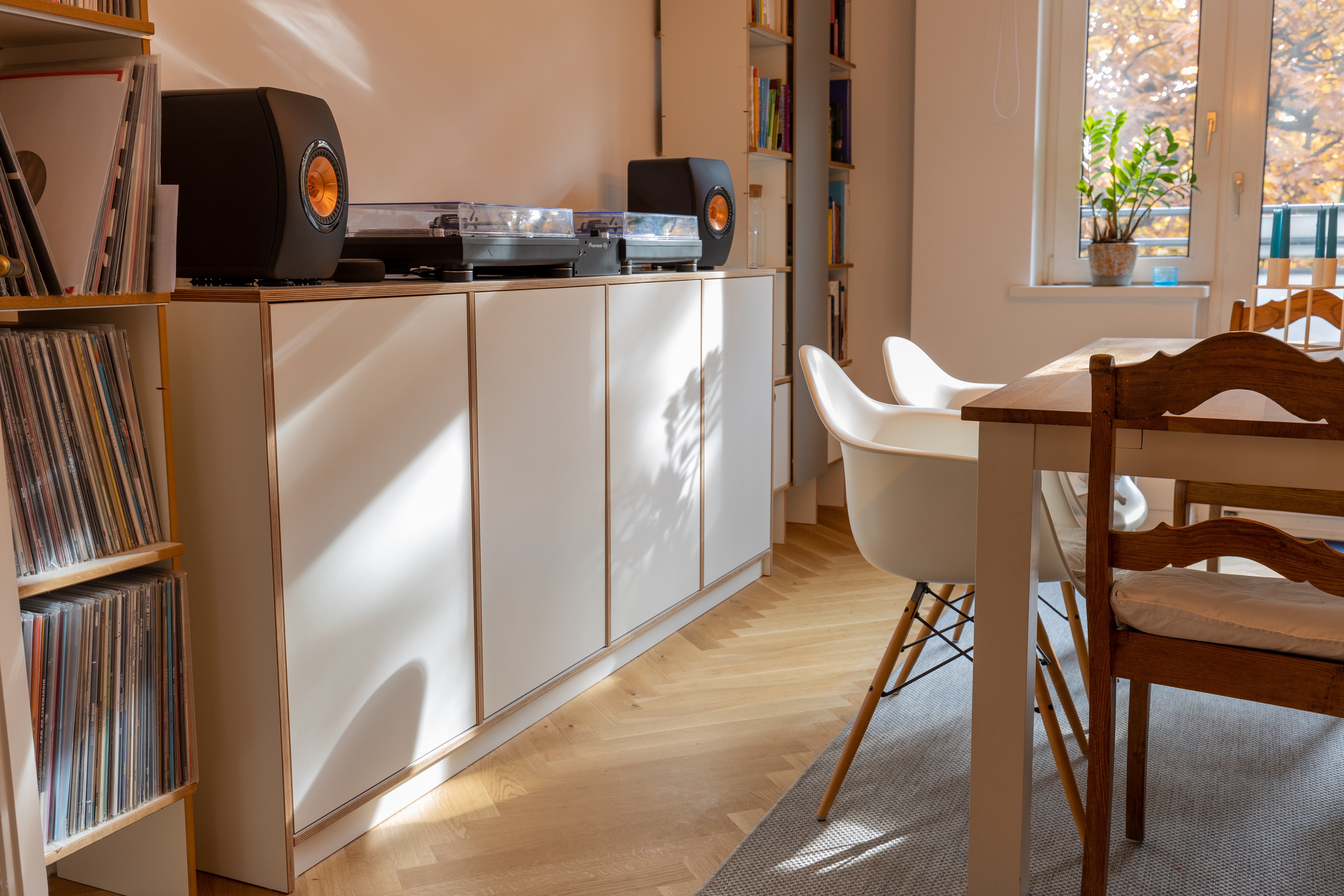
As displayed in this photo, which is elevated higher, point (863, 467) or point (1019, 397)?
point (1019, 397)

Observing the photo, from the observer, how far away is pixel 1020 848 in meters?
1.60

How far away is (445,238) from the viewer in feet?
6.59

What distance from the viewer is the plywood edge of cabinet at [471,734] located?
1772 mm

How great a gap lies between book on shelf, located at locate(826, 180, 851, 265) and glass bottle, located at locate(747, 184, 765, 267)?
55cm

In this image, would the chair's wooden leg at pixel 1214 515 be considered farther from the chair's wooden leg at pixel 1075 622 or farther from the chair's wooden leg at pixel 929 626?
the chair's wooden leg at pixel 929 626

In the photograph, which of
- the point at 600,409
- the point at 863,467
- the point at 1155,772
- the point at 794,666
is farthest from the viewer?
the point at 794,666


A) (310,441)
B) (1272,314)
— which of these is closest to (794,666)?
(310,441)

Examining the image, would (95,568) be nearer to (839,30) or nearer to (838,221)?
(838,221)

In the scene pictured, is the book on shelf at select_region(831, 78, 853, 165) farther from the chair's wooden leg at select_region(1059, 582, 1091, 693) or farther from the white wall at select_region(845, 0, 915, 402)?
the chair's wooden leg at select_region(1059, 582, 1091, 693)

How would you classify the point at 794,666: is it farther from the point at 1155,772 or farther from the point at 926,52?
the point at 926,52

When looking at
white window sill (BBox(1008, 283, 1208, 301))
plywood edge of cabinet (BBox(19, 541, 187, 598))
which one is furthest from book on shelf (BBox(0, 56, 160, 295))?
white window sill (BBox(1008, 283, 1208, 301))

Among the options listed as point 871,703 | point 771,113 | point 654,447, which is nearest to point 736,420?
point 654,447

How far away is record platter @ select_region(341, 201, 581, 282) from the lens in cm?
202

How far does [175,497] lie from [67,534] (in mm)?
171
